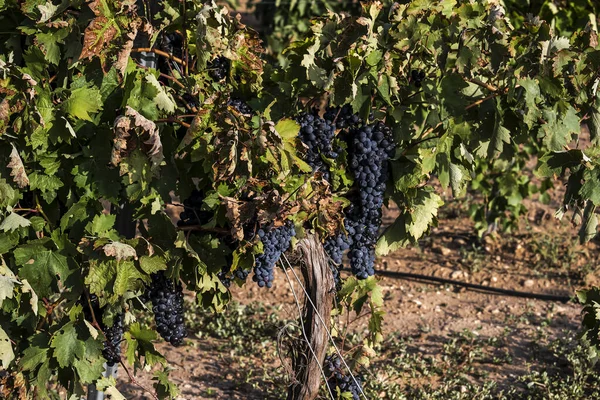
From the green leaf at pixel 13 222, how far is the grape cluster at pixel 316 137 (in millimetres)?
1002

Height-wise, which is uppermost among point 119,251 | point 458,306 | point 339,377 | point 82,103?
point 82,103

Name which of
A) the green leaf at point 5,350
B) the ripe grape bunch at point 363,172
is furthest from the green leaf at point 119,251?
the ripe grape bunch at point 363,172

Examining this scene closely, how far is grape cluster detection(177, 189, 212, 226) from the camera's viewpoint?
320cm

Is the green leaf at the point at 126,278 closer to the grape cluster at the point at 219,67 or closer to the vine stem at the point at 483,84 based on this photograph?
the grape cluster at the point at 219,67

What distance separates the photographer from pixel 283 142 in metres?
2.85

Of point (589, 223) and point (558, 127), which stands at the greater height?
point (558, 127)

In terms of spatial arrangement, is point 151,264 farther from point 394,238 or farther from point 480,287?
point 480,287

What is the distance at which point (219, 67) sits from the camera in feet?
10.8

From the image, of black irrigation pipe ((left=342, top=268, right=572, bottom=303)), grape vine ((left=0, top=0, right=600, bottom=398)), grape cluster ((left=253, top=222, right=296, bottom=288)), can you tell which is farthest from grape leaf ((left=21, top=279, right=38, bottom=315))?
black irrigation pipe ((left=342, top=268, right=572, bottom=303))

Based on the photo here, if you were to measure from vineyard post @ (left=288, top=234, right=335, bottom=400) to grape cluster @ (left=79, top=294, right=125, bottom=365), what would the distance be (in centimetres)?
73

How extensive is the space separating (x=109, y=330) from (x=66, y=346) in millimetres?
276

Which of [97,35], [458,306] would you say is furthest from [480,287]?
[97,35]

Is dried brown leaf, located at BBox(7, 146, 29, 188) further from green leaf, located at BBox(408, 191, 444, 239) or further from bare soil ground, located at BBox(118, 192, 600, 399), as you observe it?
bare soil ground, located at BBox(118, 192, 600, 399)

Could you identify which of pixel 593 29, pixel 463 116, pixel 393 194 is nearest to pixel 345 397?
pixel 393 194
